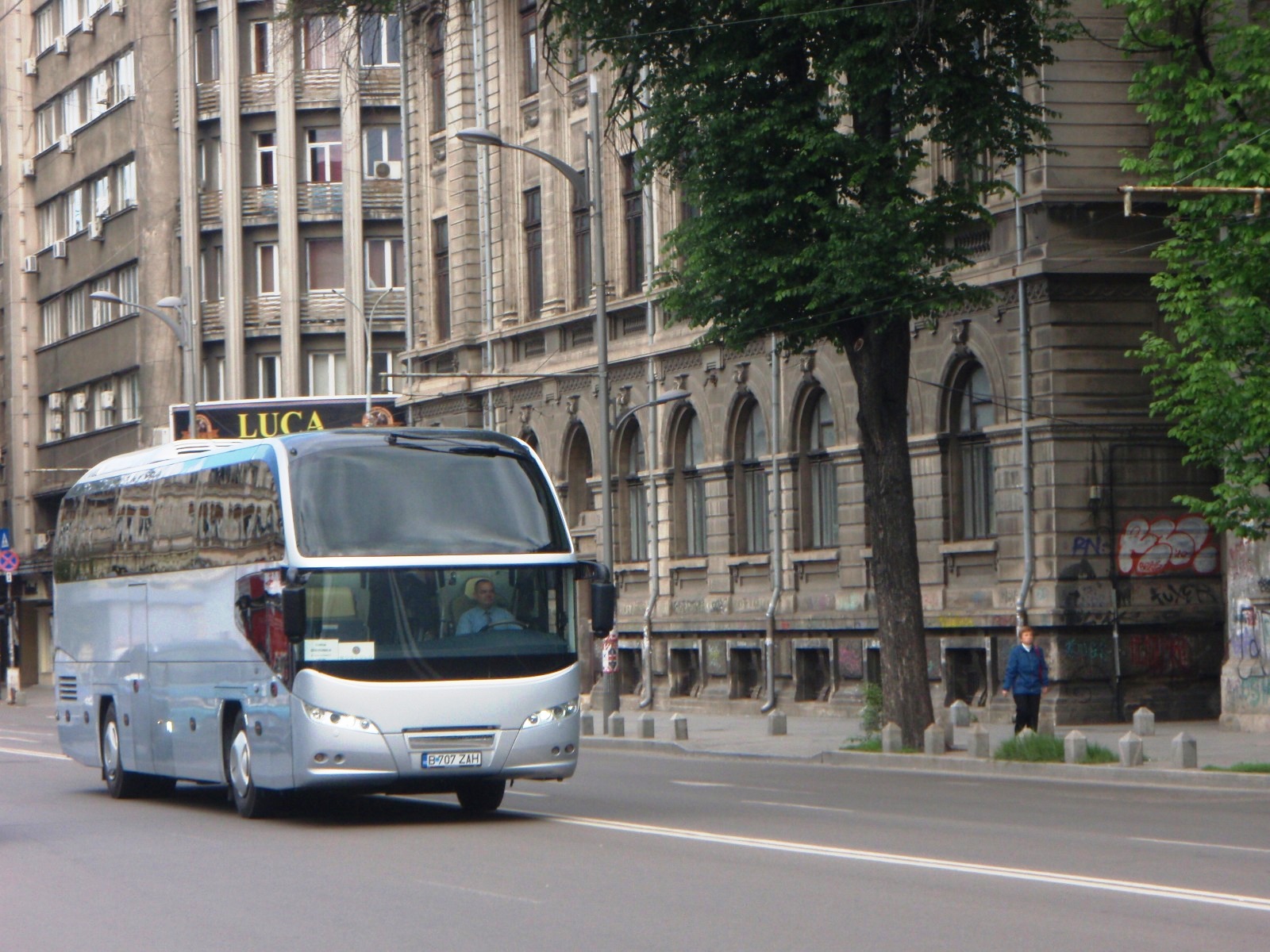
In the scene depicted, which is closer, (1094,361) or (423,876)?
(423,876)

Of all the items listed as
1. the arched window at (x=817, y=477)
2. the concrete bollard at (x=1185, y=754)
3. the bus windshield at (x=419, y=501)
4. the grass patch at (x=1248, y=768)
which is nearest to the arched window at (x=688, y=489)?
the arched window at (x=817, y=477)

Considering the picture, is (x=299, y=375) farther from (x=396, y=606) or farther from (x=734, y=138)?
(x=396, y=606)

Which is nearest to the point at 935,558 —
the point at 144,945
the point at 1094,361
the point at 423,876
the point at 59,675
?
the point at 1094,361

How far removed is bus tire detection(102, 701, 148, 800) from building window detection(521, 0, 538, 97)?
25639 millimetres

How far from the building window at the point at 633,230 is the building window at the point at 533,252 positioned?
3316 mm

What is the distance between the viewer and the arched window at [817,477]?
36.0 m

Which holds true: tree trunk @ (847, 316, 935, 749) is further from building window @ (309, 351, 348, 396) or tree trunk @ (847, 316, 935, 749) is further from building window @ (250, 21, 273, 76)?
building window @ (250, 21, 273, 76)

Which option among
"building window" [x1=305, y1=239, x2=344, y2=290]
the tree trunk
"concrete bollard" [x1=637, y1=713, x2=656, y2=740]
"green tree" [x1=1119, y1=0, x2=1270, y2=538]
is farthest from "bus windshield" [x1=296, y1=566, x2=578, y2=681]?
"building window" [x1=305, y1=239, x2=344, y2=290]

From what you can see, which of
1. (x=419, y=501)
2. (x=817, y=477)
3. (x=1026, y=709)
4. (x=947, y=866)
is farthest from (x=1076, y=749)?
(x=817, y=477)

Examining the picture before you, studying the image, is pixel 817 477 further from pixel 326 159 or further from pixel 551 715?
pixel 326 159

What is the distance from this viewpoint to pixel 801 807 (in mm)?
17922

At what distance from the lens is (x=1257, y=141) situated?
22.4 metres

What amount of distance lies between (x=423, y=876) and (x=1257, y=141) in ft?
45.7

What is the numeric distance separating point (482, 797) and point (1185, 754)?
25.2ft
